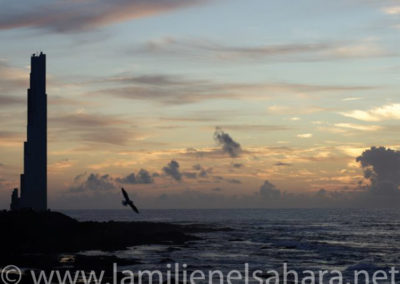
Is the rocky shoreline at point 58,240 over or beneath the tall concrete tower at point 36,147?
beneath

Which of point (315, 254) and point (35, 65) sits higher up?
point (35, 65)

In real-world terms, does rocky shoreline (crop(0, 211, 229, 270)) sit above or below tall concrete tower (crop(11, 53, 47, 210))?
below

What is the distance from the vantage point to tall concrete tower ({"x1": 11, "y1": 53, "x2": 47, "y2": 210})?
139 meters

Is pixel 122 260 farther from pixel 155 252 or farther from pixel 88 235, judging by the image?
pixel 88 235

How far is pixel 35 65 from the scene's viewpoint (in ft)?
470

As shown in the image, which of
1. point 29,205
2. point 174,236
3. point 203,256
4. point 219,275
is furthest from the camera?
point 29,205

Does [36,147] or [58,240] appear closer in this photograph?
[58,240]

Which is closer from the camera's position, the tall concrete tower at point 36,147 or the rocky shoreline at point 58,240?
the rocky shoreline at point 58,240

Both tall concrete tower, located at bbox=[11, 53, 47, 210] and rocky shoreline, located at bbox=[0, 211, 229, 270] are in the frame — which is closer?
rocky shoreline, located at bbox=[0, 211, 229, 270]

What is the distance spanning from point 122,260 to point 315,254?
87.6 feet

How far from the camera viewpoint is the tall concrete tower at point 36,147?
457 feet

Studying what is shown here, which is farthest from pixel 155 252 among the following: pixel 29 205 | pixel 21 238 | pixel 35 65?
pixel 35 65

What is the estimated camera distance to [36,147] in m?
141

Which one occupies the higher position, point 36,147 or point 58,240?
point 36,147
